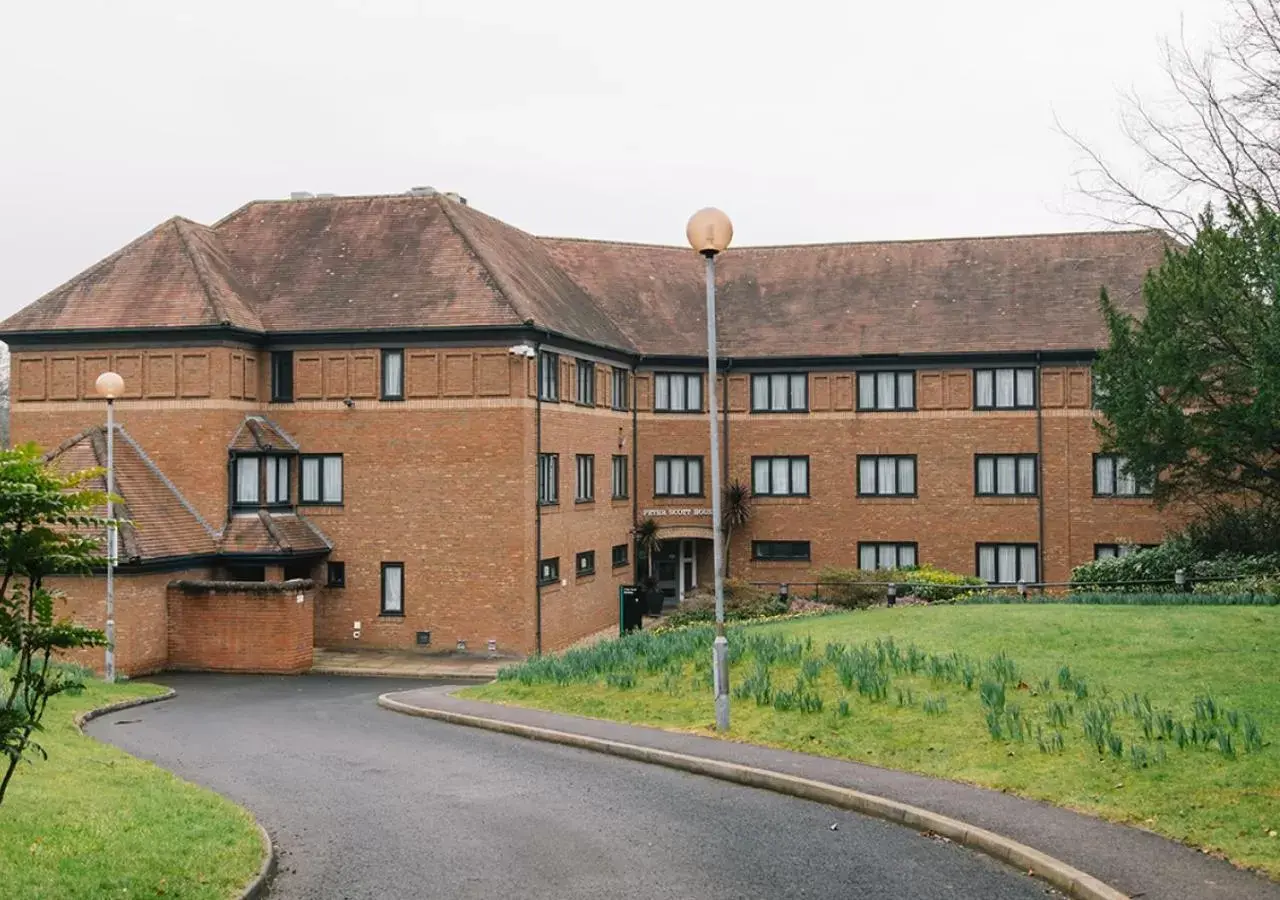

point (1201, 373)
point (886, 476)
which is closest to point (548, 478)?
point (886, 476)

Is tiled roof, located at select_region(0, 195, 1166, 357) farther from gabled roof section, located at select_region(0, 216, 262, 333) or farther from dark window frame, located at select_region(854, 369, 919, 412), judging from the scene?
dark window frame, located at select_region(854, 369, 919, 412)

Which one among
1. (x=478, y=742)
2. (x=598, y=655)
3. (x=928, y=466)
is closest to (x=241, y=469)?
(x=598, y=655)

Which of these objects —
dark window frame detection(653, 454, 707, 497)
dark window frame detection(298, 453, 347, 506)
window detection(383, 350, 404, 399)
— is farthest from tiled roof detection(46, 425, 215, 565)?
dark window frame detection(653, 454, 707, 497)

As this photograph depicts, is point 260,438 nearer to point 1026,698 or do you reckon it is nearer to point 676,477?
point 676,477

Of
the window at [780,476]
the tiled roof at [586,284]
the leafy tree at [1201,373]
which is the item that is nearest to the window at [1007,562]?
the window at [780,476]

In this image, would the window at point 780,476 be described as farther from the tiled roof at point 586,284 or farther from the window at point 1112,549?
the window at point 1112,549

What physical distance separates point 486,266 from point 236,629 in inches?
408

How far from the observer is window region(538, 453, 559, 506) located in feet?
106

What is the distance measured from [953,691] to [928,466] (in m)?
22.8

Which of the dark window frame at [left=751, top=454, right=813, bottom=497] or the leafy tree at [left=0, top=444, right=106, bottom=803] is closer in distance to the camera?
the leafy tree at [left=0, top=444, right=106, bottom=803]

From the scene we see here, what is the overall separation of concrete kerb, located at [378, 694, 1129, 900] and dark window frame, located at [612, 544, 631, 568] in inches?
753

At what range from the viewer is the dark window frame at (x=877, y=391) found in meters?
38.9

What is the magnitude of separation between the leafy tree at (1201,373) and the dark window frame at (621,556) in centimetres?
1401

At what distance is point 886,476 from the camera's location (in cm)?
3912
